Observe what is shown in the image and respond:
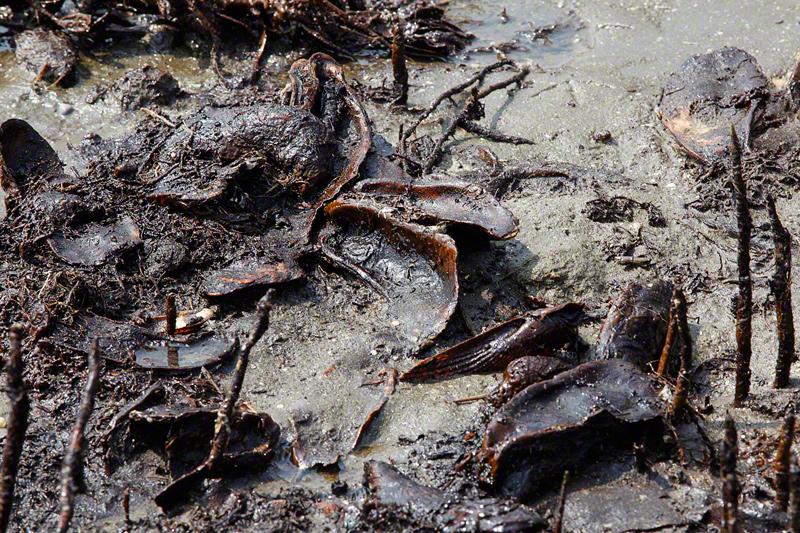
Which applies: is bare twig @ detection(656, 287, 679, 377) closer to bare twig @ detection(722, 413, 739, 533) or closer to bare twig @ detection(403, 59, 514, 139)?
bare twig @ detection(722, 413, 739, 533)

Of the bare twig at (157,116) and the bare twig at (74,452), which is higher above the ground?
the bare twig at (157,116)

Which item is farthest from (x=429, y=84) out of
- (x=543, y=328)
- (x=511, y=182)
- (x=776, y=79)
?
(x=543, y=328)

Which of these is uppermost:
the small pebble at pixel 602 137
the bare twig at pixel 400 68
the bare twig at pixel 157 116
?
the bare twig at pixel 400 68

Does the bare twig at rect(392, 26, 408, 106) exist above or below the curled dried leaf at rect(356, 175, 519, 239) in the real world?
above

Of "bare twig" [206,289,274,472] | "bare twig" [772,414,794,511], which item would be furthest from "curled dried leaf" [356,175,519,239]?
"bare twig" [772,414,794,511]

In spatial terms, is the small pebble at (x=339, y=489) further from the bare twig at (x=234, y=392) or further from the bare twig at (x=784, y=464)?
the bare twig at (x=784, y=464)

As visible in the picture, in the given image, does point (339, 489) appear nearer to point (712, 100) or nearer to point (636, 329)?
point (636, 329)

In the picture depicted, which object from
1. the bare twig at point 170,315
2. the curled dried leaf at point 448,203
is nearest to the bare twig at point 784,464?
the curled dried leaf at point 448,203
